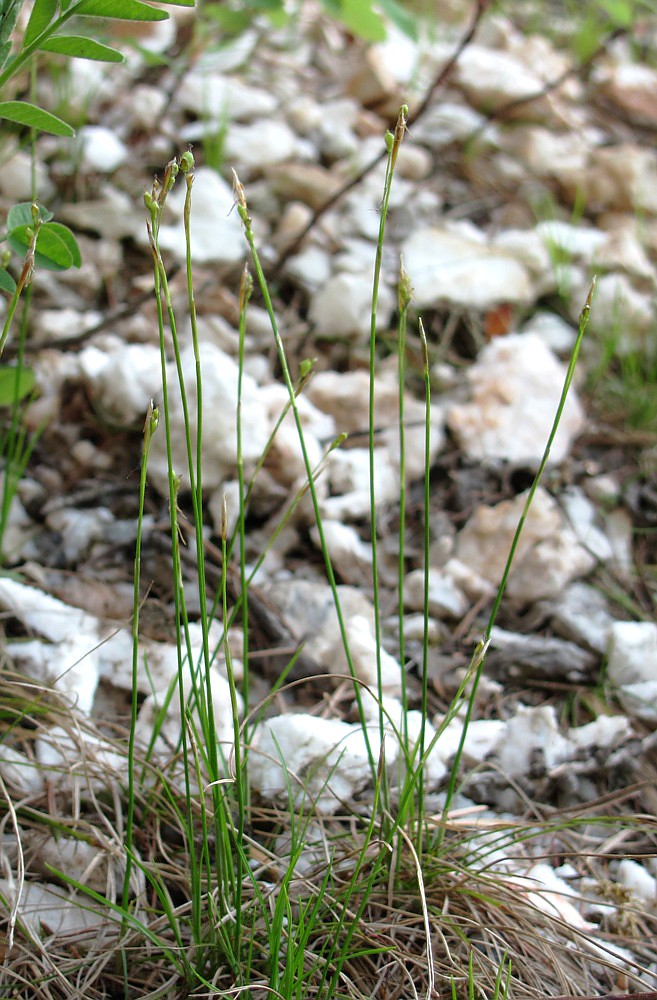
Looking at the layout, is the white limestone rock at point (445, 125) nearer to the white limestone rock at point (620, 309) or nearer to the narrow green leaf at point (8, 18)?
the white limestone rock at point (620, 309)

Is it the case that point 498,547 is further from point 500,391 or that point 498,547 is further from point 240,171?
point 240,171

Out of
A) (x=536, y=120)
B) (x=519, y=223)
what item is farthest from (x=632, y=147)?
(x=519, y=223)

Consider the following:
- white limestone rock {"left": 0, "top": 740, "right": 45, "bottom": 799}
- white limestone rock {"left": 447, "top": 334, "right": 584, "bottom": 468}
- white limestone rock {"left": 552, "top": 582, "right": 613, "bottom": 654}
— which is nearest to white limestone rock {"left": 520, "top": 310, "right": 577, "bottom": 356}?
white limestone rock {"left": 447, "top": 334, "right": 584, "bottom": 468}

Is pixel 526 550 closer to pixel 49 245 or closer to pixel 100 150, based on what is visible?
pixel 49 245

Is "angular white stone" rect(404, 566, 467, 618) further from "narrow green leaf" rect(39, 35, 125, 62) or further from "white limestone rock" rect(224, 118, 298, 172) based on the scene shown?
"white limestone rock" rect(224, 118, 298, 172)

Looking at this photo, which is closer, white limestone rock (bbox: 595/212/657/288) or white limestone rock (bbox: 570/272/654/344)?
white limestone rock (bbox: 570/272/654/344)
